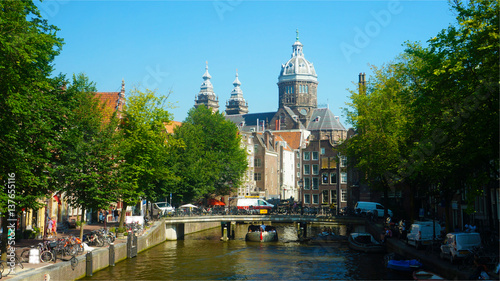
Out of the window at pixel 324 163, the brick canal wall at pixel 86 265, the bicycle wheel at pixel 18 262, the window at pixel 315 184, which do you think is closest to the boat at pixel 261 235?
the brick canal wall at pixel 86 265

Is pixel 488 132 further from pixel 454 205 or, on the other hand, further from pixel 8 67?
pixel 454 205

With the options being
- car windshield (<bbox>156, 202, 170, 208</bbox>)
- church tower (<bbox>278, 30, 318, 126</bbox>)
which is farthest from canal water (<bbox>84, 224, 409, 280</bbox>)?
church tower (<bbox>278, 30, 318, 126</bbox>)

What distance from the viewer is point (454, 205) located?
53906 millimetres

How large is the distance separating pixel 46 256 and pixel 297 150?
121 metres

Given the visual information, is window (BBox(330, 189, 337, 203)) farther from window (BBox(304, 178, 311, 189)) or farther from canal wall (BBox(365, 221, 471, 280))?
canal wall (BBox(365, 221, 471, 280))

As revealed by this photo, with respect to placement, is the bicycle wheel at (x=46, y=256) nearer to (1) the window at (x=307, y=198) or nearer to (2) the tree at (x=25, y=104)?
(2) the tree at (x=25, y=104)

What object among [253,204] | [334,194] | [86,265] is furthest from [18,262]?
[334,194]

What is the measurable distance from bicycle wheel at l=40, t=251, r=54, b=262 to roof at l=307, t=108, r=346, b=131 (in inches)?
5445

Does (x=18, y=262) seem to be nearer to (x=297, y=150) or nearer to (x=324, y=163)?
(x=324, y=163)

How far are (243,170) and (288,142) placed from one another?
7504 centimetres

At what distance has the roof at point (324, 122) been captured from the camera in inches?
6531

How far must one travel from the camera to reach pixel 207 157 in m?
77.4

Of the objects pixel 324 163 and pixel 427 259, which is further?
pixel 324 163

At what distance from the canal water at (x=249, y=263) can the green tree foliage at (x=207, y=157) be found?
15.2 meters
